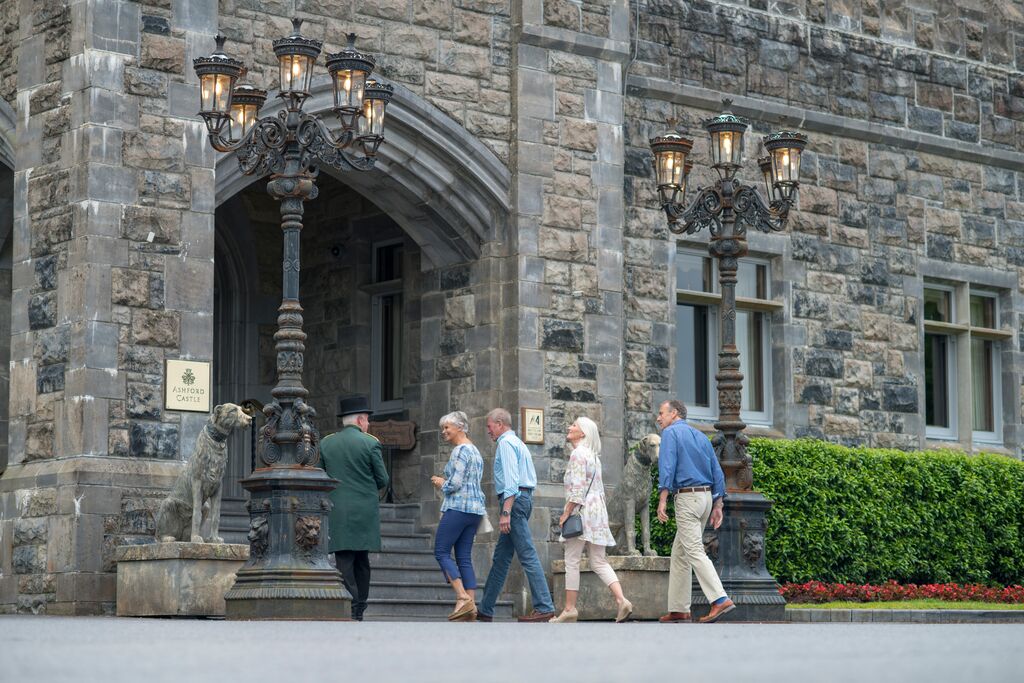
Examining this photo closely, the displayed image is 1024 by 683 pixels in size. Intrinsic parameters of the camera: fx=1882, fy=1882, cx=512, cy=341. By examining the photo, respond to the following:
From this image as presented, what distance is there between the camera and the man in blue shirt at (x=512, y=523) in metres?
14.3

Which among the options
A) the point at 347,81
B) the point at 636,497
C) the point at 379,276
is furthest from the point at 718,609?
the point at 379,276

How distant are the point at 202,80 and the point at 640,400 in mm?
6359

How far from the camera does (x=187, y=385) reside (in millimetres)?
15297

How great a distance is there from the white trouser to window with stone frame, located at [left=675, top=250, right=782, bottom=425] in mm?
4935

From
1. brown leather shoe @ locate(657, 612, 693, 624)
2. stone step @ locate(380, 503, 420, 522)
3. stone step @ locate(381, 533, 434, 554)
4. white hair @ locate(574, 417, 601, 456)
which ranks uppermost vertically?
white hair @ locate(574, 417, 601, 456)

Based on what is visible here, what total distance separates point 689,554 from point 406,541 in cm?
425

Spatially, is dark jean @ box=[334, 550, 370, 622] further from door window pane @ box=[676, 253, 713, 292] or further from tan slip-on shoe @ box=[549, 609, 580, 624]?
door window pane @ box=[676, 253, 713, 292]

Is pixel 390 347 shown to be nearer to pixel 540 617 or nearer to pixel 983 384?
pixel 540 617

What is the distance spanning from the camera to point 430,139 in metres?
17.2

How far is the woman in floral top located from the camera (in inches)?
566

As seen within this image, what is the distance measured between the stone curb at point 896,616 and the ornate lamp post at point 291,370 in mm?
4525

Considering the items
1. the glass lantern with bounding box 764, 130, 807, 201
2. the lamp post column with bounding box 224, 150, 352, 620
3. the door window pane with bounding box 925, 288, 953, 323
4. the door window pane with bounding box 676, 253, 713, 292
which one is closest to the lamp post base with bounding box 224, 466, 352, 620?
the lamp post column with bounding box 224, 150, 352, 620

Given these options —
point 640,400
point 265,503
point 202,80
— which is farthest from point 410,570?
point 202,80

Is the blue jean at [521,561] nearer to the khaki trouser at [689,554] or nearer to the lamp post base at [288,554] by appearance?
the khaki trouser at [689,554]
